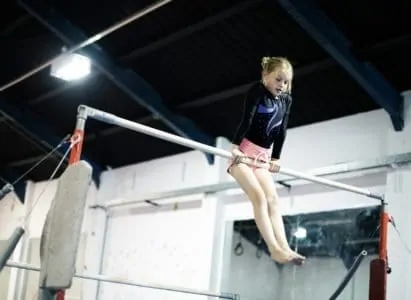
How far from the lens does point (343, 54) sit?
711 cm

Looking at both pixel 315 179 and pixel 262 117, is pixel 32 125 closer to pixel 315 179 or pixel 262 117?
pixel 315 179

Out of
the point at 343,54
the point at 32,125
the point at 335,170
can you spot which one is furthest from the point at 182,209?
the point at 343,54

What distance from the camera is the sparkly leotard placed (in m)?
4.94

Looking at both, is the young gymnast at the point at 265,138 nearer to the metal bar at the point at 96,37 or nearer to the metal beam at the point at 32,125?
the metal bar at the point at 96,37

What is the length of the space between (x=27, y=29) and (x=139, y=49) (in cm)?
158

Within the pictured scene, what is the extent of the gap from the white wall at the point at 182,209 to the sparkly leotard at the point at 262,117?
8.36 feet

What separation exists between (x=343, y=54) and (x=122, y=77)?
3.29m

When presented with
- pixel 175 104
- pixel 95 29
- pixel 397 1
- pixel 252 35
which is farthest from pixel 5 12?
pixel 397 1

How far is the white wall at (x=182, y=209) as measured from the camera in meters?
7.72

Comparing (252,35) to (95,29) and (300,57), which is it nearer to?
(300,57)

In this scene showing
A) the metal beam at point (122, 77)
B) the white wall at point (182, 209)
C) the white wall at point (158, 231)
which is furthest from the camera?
the white wall at point (158, 231)

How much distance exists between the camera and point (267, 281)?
8.70 meters

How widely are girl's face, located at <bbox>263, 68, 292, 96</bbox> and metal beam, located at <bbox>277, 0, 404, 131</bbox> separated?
81.3 inches

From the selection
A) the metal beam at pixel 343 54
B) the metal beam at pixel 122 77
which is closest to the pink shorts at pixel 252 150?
the metal beam at pixel 343 54
